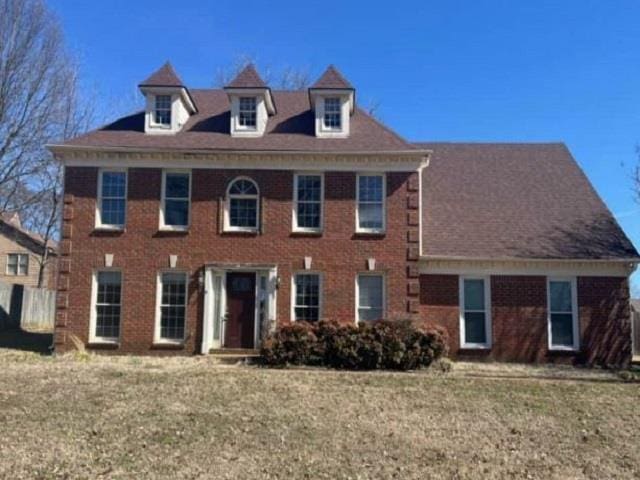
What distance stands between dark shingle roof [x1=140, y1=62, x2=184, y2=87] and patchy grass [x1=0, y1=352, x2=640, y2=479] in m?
9.32

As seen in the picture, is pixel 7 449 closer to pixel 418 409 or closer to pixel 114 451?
pixel 114 451

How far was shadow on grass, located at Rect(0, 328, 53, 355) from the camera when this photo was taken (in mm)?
19606

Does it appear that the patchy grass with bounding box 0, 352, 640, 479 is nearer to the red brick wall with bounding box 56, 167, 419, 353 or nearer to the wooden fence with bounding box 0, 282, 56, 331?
the red brick wall with bounding box 56, 167, 419, 353

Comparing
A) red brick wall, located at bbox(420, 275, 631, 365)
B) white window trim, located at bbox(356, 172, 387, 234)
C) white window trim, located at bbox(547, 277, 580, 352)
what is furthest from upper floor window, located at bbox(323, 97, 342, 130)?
white window trim, located at bbox(547, 277, 580, 352)

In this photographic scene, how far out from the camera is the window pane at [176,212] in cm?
1884

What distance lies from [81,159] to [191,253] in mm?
4365

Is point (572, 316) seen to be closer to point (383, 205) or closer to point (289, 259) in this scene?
point (383, 205)

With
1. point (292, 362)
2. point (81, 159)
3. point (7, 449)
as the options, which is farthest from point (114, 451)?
point (81, 159)

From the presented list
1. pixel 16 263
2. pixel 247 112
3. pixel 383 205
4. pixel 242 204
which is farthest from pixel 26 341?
pixel 16 263

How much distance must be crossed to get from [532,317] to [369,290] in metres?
4.88

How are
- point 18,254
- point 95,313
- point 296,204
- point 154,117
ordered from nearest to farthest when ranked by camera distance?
point 95,313, point 296,204, point 154,117, point 18,254

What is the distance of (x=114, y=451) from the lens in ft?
26.9

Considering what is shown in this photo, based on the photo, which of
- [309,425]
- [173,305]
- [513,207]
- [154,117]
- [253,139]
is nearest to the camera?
[309,425]

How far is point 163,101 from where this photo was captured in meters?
19.7
